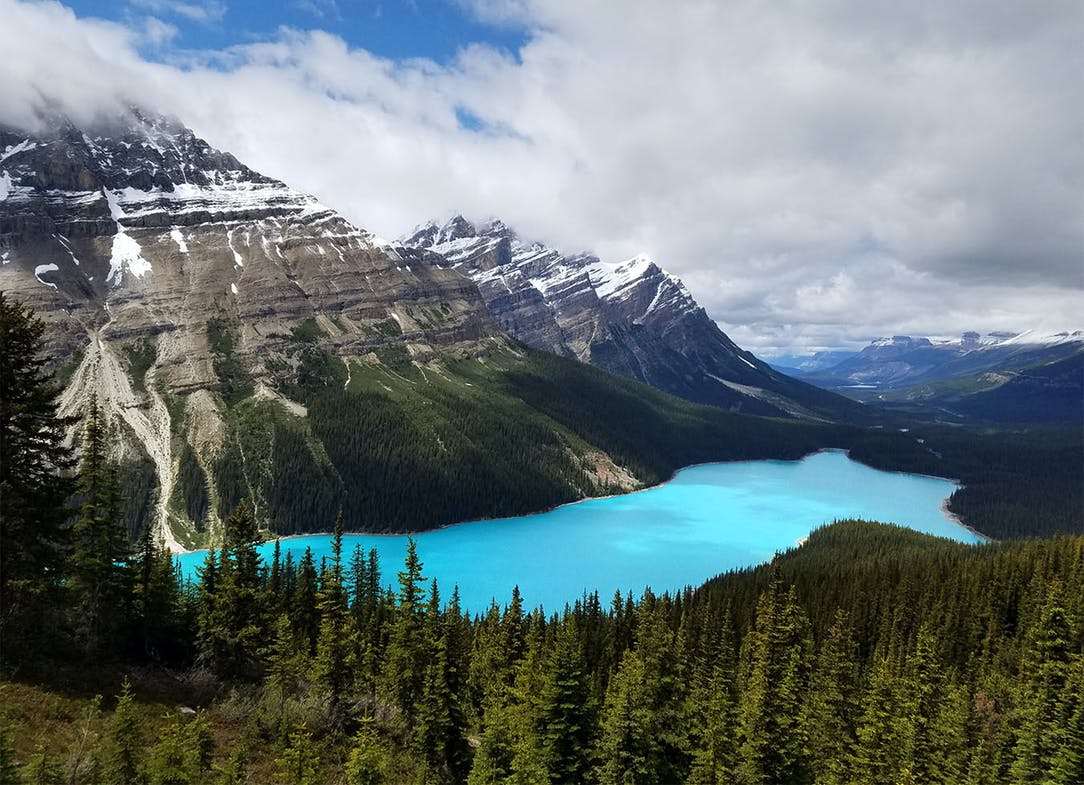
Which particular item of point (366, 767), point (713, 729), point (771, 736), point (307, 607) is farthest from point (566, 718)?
point (307, 607)

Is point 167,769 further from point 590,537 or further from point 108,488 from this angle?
point 590,537

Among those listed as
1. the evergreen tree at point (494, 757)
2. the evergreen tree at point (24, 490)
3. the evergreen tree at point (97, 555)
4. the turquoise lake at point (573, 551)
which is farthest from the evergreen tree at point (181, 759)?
the turquoise lake at point (573, 551)

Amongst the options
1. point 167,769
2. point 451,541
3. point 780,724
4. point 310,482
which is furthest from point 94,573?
point 310,482

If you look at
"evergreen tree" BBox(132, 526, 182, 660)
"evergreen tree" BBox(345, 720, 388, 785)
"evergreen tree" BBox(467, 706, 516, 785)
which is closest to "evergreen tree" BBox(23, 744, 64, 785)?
"evergreen tree" BBox(345, 720, 388, 785)

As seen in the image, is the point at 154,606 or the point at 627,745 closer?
the point at 627,745

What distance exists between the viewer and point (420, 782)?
1104 inches

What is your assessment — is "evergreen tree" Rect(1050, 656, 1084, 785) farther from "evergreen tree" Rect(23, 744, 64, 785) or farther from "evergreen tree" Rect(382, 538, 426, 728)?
"evergreen tree" Rect(23, 744, 64, 785)

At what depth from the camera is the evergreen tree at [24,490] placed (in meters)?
25.3

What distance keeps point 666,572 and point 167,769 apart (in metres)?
131

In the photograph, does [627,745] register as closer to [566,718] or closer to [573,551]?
[566,718]

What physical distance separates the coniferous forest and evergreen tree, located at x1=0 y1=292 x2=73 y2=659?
0.09 metres

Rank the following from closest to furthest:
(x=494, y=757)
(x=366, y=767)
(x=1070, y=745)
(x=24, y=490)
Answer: (x=366, y=767), (x=24, y=490), (x=494, y=757), (x=1070, y=745)

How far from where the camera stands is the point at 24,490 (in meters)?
26.1

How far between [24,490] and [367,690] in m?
22.9
